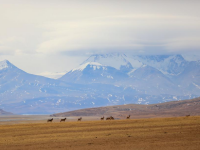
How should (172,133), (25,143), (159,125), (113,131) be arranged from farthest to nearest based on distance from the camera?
1. (159,125)
2. (113,131)
3. (172,133)
4. (25,143)

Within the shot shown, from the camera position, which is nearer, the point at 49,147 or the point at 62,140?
the point at 49,147

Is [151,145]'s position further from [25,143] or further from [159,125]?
[159,125]

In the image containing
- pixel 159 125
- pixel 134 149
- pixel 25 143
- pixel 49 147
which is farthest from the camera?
pixel 159 125

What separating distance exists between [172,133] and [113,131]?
282 inches

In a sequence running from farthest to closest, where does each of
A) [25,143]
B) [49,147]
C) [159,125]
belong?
[159,125] → [25,143] → [49,147]

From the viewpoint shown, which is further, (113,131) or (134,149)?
(113,131)

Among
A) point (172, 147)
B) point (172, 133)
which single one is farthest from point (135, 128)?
point (172, 147)

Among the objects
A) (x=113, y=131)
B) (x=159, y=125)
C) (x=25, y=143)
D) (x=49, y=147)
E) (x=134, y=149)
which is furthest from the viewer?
(x=159, y=125)

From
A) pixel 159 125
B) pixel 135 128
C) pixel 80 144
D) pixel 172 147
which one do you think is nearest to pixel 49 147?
pixel 80 144

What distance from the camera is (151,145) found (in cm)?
3756

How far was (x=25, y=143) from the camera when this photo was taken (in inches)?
1634

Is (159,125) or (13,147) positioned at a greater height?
(159,125)

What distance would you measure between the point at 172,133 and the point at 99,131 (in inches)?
351

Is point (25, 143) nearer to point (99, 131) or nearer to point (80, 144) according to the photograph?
point (80, 144)
